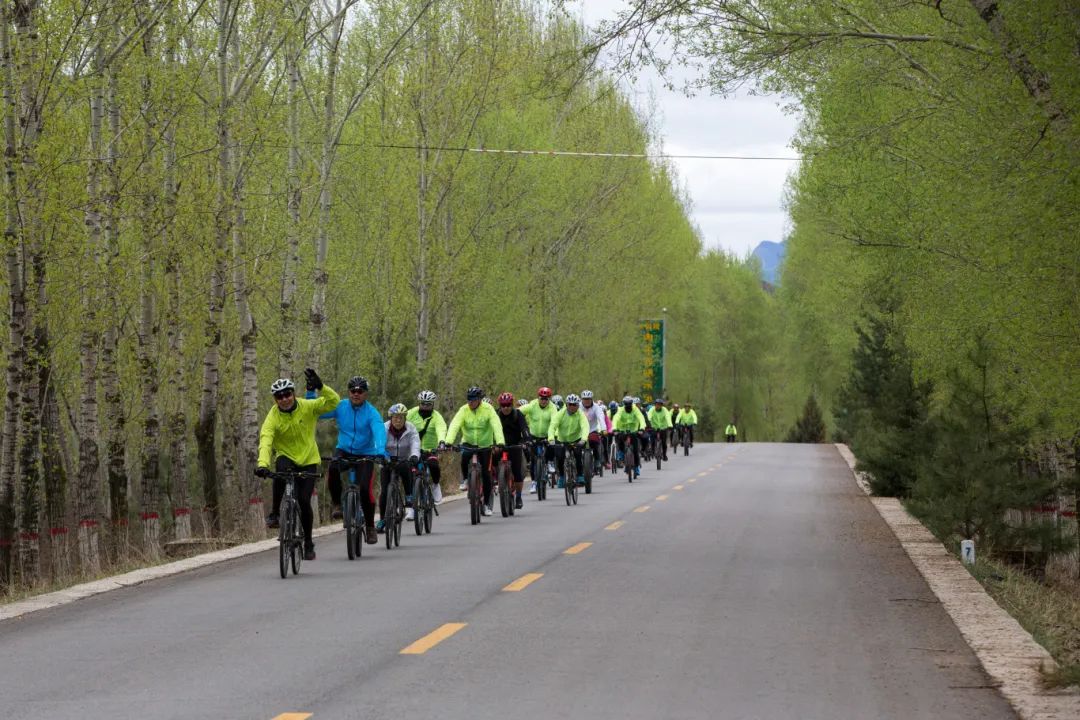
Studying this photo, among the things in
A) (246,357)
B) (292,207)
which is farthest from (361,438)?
(292,207)

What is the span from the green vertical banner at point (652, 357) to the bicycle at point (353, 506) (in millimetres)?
63340

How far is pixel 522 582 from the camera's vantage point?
47.5 ft

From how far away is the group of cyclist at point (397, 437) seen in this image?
15969 mm

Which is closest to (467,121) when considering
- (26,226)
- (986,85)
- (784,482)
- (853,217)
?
(784,482)

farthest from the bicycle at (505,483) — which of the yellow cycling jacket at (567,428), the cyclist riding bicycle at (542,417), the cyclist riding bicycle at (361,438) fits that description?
the cyclist riding bicycle at (361,438)

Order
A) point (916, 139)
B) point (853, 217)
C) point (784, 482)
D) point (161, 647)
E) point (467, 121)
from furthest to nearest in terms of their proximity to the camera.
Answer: point (467, 121) < point (784, 482) < point (853, 217) < point (916, 139) < point (161, 647)

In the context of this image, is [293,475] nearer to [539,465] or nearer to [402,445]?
[402,445]

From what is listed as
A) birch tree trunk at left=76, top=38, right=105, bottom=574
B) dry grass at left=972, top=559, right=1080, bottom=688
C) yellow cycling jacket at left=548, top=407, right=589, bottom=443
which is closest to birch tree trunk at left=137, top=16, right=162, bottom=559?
birch tree trunk at left=76, top=38, right=105, bottom=574

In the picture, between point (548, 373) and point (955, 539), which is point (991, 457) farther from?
point (548, 373)

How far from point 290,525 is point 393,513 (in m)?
3.73

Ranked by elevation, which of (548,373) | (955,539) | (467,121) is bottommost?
(955,539)

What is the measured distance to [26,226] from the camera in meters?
20.5

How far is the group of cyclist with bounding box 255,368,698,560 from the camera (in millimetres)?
15969

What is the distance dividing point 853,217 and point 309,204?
14775 millimetres
